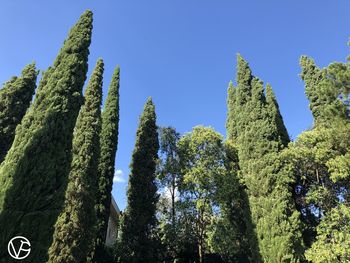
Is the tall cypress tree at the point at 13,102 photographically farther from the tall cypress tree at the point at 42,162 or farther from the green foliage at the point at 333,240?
the green foliage at the point at 333,240

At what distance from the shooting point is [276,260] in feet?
44.6

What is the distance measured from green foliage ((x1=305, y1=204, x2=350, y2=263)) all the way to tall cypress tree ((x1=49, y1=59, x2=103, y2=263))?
9149mm

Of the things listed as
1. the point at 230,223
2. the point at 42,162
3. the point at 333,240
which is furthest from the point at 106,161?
the point at 333,240

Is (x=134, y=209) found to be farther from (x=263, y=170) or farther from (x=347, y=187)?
(x=347, y=187)

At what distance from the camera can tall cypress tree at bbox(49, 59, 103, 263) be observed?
518 inches

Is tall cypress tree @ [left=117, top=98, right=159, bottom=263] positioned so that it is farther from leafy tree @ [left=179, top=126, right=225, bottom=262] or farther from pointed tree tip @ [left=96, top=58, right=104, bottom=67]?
pointed tree tip @ [left=96, top=58, right=104, bottom=67]

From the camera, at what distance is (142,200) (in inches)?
711

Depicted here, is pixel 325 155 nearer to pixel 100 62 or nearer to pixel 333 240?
pixel 333 240

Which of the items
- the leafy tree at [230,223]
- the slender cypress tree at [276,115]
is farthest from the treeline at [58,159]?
the slender cypress tree at [276,115]

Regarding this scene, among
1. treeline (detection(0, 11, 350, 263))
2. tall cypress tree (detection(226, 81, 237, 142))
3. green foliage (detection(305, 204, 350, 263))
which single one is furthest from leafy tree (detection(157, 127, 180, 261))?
green foliage (detection(305, 204, 350, 263))

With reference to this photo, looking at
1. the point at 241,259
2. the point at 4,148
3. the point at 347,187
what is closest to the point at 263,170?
the point at 347,187

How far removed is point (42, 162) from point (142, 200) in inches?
363

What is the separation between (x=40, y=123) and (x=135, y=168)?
367 inches

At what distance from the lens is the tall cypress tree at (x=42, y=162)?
28.4 ft
